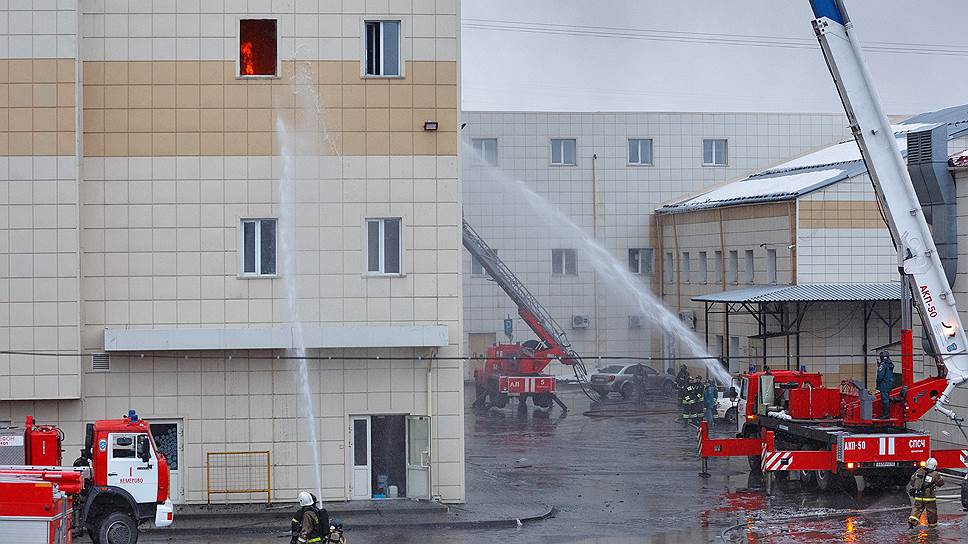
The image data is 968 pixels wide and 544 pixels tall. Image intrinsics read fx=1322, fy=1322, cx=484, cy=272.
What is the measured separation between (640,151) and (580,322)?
24.9ft

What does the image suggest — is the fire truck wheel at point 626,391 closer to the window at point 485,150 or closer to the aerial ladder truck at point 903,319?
the window at point 485,150

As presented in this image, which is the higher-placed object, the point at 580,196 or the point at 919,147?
the point at 580,196

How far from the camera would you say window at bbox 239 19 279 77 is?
975 inches

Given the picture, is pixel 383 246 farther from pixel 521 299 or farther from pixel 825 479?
pixel 521 299

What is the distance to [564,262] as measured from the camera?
5375cm

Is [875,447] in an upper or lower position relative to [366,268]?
lower

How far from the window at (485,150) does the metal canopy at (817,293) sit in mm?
14369

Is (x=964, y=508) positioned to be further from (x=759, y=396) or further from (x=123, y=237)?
(x=123, y=237)

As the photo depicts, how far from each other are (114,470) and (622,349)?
113 feet

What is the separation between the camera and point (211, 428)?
81.0 ft

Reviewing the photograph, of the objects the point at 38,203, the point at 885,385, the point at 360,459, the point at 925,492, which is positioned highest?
the point at 38,203

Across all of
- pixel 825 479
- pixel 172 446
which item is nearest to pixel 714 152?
pixel 825 479

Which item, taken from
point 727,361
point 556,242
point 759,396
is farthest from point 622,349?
point 759,396

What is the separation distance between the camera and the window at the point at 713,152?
55.1 m
